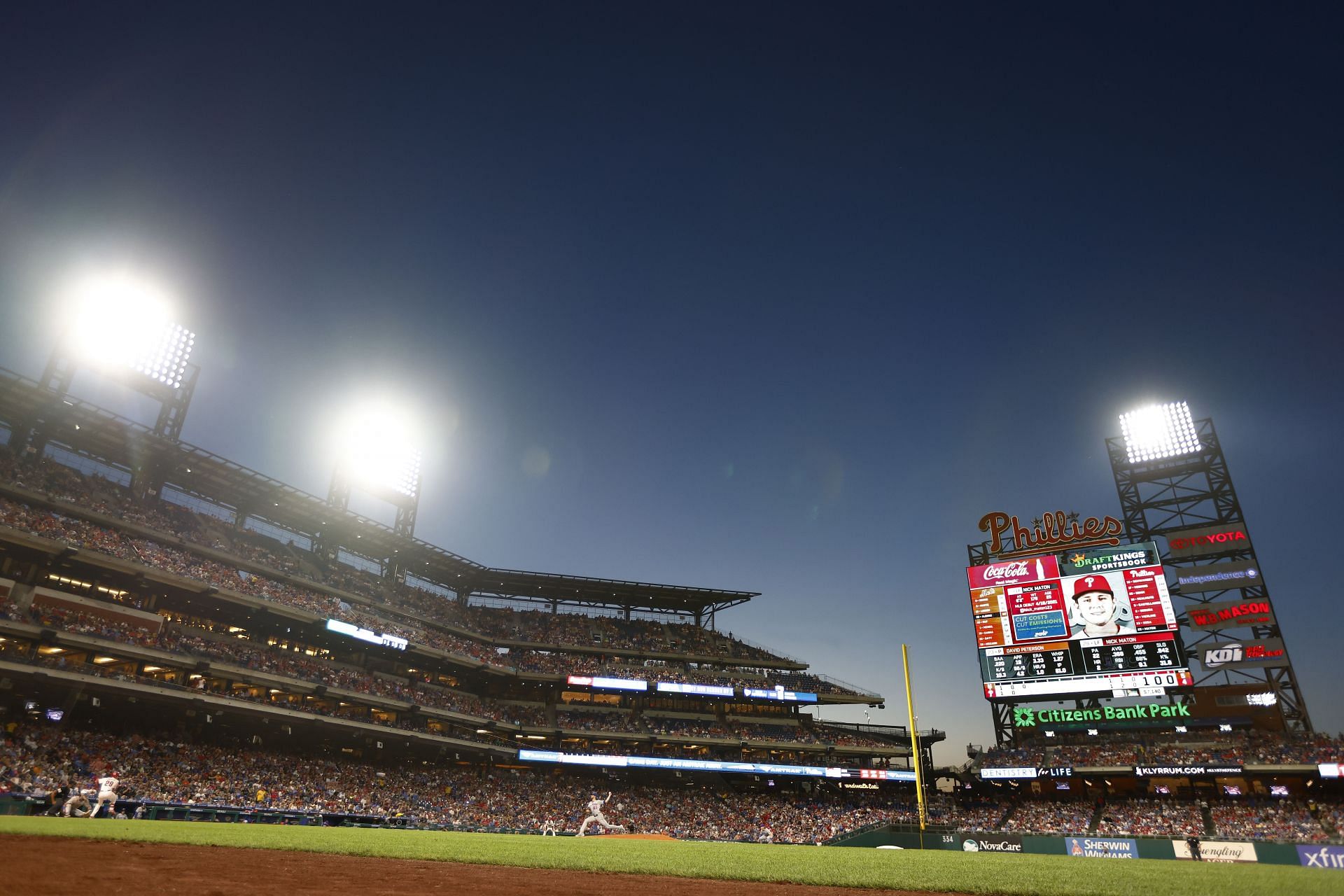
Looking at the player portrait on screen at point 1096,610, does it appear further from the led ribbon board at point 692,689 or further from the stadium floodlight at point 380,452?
the stadium floodlight at point 380,452

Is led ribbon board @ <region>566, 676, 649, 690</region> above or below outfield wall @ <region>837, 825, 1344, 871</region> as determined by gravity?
above

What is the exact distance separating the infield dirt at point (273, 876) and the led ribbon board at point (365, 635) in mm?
33923

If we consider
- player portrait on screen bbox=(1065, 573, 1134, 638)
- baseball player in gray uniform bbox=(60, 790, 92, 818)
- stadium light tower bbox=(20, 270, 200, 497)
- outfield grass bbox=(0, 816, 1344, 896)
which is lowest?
outfield grass bbox=(0, 816, 1344, 896)

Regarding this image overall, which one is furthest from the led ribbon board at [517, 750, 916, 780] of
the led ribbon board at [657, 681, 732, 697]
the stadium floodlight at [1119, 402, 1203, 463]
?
the stadium floodlight at [1119, 402, 1203, 463]

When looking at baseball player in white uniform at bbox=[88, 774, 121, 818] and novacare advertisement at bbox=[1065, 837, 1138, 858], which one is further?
novacare advertisement at bbox=[1065, 837, 1138, 858]

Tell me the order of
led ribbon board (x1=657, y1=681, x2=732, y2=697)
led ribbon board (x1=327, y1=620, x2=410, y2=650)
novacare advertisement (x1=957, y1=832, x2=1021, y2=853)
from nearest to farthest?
1. novacare advertisement (x1=957, y1=832, x2=1021, y2=853)
2. led ribbon board (x1=327, y1=620, x2=410, y2=650)
3. led ribbon board (x1=657, y1=681, x2=732, y2=697)

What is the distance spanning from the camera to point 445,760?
54188 millimetres

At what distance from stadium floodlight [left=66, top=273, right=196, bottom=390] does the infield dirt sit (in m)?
36.8

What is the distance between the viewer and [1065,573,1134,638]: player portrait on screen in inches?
1813

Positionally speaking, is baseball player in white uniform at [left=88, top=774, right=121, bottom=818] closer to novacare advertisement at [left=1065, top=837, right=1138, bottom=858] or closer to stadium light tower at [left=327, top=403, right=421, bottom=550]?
stadium light tower at [left=327, top=403, right=421, bottom=550]

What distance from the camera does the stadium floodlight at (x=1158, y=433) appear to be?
53.4 metres

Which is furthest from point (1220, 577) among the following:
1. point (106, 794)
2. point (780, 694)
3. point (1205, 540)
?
point (106, 794)

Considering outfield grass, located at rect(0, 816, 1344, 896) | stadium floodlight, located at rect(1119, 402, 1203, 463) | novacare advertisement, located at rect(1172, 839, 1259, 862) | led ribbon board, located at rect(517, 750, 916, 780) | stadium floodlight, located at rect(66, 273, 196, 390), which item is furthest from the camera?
led ribbon board, located at rect(517, 750, 916, 780)

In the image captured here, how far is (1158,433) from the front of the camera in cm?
5425
